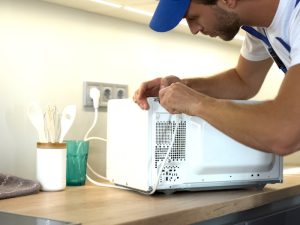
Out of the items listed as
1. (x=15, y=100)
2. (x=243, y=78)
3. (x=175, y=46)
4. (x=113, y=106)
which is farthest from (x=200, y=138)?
(x=175, y=46)

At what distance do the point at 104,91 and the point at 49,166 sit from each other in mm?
453

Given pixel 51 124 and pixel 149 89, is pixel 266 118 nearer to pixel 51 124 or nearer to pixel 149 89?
pixel 149 89

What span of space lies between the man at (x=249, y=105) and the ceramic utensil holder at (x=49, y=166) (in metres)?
0.27

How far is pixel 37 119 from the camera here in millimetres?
1381

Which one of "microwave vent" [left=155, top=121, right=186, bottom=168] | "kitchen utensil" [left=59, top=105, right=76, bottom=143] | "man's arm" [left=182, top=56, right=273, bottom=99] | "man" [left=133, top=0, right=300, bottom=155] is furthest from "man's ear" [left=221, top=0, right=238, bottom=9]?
"kitchen utensil" [left=59, top=105, right=76, bottom=143]

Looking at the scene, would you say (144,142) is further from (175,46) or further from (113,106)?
(175,46)

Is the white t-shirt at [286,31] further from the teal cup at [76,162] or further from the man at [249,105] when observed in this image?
the teal cup at [76,162]

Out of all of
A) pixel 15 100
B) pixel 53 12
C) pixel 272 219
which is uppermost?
pixel 53 12

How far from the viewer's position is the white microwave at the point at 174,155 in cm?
125

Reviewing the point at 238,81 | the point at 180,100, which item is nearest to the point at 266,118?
the point at 180,100

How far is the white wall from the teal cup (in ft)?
0.37

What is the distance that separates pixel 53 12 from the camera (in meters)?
1.54

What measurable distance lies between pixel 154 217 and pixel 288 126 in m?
0.34

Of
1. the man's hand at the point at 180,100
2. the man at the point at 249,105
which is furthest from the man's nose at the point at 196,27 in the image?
the man's hand at the point at 180,100
